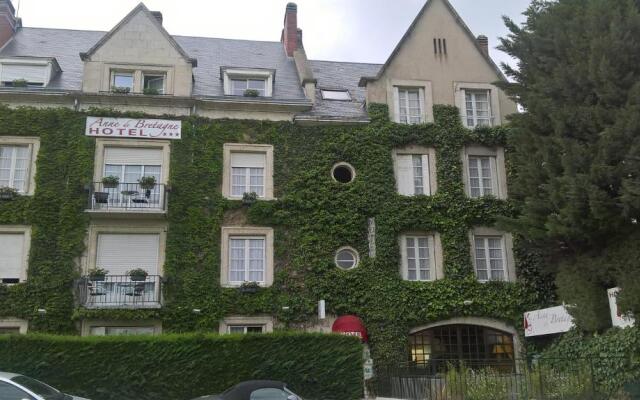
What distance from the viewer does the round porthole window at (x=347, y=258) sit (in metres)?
21.5

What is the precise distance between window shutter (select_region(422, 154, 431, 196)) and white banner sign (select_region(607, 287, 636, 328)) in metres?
7.32

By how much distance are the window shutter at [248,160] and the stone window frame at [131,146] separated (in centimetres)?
228

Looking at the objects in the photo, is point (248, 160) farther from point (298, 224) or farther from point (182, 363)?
point (182, 363)

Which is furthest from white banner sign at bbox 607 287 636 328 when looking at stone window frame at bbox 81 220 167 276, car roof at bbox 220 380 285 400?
stone window frame at bbox 81 220 167 276

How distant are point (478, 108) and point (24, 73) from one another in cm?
1687

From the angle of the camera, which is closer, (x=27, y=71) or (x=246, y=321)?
(x=246, y=321)

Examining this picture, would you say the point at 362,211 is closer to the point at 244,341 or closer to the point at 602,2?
the point at 244,341

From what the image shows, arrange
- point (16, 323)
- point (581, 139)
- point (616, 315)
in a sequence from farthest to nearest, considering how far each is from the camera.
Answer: point (16, 323) → point (581, 139) → point (616, 315)

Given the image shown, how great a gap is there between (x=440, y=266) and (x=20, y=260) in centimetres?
1396

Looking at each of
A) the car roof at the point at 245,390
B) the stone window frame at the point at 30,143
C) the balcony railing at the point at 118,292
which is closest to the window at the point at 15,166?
the stone window frame at the point at 30,143

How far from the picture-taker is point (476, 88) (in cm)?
2420

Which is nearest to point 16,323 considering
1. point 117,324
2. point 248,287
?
point 117,324

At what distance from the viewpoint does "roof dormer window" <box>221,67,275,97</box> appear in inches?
927

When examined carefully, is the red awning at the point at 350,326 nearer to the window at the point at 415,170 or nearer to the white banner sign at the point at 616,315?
the window at the point at 415,170
